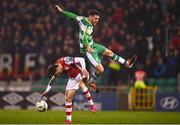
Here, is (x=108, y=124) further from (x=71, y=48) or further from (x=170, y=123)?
(x=71, y=48)

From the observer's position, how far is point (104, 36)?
3312cm

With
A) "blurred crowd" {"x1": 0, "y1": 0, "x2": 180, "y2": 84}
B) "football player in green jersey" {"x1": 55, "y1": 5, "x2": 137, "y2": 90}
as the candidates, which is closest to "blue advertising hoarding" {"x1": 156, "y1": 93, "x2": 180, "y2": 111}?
"blurred crowd" {"x1": 0, "y1": 0, "x2": 180, "y2": 84}

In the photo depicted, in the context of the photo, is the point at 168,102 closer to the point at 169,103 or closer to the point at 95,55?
the point at 169,103

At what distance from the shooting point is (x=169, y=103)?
29.6 m

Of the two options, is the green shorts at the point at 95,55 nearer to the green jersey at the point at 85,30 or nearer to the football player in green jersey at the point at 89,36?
the football player in green jersey at the point at 89,36

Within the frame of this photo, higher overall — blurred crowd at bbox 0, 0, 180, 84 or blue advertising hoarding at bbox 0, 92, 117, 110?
blurred crowd at bbox 0, 0, 180, 84

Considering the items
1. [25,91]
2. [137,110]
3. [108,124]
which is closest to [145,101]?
[137,110]

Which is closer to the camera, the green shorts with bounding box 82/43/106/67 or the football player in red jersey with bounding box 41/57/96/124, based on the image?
the football player in red jersey with bounding box 41/57/96/124

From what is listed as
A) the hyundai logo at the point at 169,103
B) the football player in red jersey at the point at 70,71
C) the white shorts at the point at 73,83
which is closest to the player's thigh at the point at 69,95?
the football player in red jersey at the point at 70,71

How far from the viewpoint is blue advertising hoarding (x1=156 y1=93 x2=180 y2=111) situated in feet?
96.2

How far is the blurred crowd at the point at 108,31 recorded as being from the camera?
31469mm

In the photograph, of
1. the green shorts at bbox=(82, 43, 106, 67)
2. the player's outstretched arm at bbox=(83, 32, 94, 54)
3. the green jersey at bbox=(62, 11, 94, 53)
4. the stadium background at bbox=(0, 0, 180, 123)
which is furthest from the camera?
the stadium background at bbox=(0, 0, 180, 123)

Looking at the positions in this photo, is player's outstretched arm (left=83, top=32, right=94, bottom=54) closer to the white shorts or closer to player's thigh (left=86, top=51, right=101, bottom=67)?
player's thigh (left=86, top=51, right=101, bottom=67)

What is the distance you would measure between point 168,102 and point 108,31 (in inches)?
210
